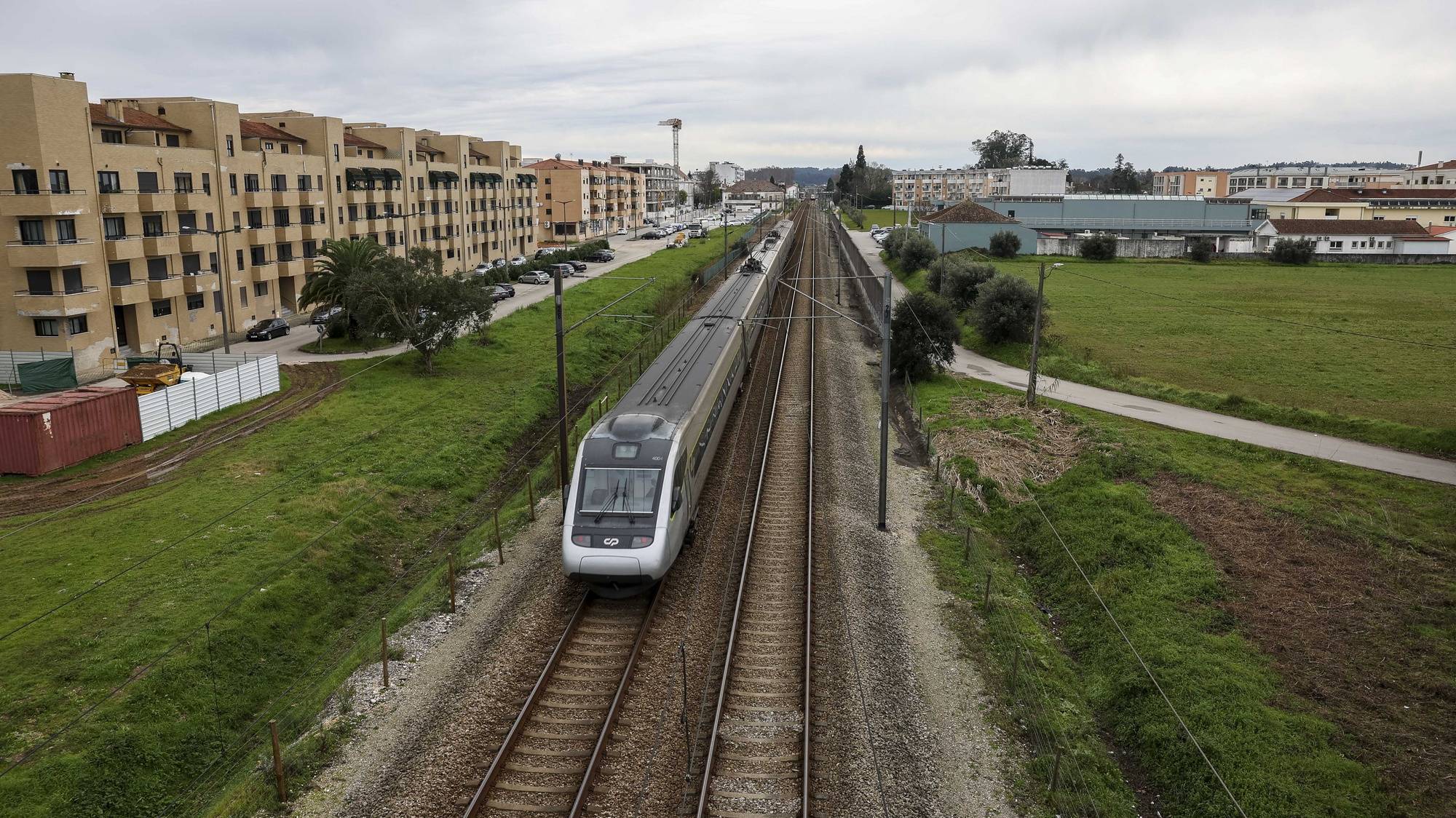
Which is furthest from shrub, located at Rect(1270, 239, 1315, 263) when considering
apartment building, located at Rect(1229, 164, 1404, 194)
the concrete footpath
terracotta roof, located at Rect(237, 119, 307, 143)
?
terracotta roof, located at Rect(237, 119, 307, 143)

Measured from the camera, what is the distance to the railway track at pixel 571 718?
12.1 meters

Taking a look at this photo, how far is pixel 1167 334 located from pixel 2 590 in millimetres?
47618

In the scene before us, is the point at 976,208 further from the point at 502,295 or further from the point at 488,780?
the point at 488,780

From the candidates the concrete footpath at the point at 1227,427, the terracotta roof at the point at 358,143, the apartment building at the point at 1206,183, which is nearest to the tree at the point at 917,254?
the concrete footpath at the point at 1227,427

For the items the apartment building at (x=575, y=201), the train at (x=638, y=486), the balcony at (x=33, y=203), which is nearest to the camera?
the train at (x=638, y=486)

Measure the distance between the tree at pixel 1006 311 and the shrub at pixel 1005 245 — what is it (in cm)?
4084

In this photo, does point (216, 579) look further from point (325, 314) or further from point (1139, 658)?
point (325, 314)

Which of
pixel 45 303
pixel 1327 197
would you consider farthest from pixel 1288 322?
pixel 1327 197

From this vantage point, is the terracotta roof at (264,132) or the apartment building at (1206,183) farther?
the apartment building at (1206,183)

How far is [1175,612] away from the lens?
18000mm

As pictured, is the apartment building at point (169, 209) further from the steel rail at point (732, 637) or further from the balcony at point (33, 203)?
the steel rail at point (732, 637)

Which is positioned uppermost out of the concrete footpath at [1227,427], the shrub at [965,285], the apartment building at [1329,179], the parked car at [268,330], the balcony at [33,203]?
the apartment building at [1329,179]

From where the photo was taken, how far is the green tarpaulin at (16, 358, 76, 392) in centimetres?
3497

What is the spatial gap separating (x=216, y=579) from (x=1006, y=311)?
112 feet
